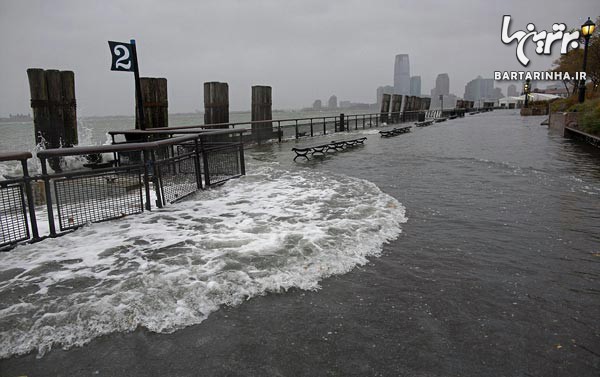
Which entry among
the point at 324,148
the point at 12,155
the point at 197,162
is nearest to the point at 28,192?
the point at 12,155

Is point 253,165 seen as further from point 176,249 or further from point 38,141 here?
point 176,249

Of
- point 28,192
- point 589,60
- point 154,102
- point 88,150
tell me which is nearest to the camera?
point 28,192

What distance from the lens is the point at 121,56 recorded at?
7820mm

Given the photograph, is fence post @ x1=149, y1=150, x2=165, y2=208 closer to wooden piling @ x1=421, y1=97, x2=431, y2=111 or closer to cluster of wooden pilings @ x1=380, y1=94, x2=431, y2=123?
cluster of wooden pilings @ x1=380, y1=94, x2=431, y2=123

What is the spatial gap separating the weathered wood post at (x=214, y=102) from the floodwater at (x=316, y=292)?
1181 cm

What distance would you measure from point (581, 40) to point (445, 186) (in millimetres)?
48366

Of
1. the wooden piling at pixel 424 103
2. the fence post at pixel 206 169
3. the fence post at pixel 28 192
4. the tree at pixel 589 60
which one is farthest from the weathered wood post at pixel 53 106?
the wooden piling at pixel 424 103

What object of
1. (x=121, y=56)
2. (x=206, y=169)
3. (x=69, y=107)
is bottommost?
(x=206, y=169)

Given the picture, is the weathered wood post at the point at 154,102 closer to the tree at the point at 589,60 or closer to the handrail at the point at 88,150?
the handrail at the point at 88,150

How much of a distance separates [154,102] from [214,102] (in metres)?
4.91

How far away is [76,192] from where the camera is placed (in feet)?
18.6

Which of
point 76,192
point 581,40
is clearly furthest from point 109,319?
point 581,40

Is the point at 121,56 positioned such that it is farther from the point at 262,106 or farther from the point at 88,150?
the point at 262,106

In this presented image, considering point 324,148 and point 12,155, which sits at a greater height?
point 12,155
